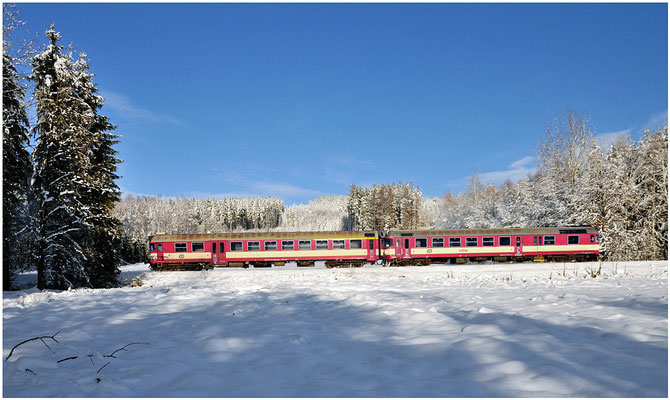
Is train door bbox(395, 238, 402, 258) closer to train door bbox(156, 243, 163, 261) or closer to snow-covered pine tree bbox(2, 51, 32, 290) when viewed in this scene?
train door bbox(156, 243, 163, 261)

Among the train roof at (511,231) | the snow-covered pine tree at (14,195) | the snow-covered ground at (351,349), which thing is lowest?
the snow-covered ground at (351,349)

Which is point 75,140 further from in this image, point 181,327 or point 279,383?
point 279,383

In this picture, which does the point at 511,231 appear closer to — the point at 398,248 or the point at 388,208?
the point at 398,248

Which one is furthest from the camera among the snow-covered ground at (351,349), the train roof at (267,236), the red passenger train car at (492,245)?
the train roof at (267,236)

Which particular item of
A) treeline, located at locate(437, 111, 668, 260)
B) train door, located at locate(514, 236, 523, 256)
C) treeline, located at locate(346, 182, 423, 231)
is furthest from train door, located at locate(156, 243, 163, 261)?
treeline, located at locate(346, 182, 423, 231)

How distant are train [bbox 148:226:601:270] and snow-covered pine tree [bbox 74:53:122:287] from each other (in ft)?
19.2

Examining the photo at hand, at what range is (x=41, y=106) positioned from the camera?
15.4 m

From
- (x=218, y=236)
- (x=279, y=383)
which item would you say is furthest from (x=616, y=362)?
(x=218, y=236)

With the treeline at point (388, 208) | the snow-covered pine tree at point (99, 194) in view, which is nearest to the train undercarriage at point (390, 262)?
the snow-covered pine tree at point (99, 194)

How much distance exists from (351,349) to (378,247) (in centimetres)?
2086

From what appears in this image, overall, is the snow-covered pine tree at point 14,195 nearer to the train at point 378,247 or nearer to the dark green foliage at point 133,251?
the train at point 378,247

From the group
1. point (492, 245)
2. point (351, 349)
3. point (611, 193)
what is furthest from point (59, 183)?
point (611, 193)

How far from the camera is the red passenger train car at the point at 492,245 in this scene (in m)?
24.2

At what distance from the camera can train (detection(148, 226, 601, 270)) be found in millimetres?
24219
